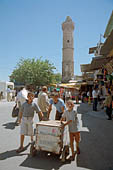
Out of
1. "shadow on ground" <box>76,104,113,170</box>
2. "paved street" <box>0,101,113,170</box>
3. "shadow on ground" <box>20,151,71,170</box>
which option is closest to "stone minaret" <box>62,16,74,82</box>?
"shadow on ground" <box>76,104,113,170</box>

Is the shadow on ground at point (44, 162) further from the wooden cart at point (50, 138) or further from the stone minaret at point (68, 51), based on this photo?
the stone minaret at point (68, 51)

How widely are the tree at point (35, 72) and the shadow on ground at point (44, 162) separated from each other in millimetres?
29083

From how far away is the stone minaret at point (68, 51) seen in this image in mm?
41344

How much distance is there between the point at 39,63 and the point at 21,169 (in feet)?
103

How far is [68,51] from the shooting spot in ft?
135

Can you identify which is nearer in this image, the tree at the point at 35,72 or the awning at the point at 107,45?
the awning at the point at 107,45

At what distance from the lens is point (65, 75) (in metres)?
42.0

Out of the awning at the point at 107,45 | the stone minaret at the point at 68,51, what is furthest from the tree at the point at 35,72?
the awning at the point at 107,45

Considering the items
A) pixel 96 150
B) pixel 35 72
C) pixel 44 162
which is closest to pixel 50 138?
pixel 44 162

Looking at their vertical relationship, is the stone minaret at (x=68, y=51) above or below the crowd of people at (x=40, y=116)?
above

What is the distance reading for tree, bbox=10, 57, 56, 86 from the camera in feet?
106

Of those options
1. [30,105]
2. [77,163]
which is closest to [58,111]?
[30,105]

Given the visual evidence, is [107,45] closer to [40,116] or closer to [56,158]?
[40,116]

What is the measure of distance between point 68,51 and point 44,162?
39.9 meters
